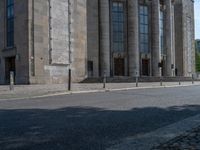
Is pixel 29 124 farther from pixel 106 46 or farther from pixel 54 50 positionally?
pixel 106 46

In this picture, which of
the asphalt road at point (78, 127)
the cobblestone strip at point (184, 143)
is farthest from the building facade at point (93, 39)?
the cobblestone strip at point (184, 143)

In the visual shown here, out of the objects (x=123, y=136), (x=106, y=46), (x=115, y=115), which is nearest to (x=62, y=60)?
(x=106, y=46)

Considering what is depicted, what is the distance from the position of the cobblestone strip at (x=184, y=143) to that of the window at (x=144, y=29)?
2094 inches

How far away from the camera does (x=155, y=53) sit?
198 feet

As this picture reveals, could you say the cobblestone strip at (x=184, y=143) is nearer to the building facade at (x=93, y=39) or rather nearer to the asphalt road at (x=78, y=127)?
the asphalt road at (x=78, y=127)

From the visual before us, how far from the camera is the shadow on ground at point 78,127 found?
668 cm

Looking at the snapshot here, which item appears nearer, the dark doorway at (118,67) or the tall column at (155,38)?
the dark doorway at (118,67)

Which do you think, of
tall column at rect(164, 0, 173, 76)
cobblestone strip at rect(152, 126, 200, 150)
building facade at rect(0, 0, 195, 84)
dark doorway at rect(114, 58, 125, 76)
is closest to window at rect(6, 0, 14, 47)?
building facade at rect(0, 0, 195, 84)

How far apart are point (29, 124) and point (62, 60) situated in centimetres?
3407

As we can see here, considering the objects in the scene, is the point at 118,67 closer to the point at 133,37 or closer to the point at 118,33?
the point at 133,37

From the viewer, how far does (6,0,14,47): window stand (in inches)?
1604

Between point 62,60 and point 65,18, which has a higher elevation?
point 65,18

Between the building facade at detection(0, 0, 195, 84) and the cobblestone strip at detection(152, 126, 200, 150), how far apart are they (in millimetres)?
32132

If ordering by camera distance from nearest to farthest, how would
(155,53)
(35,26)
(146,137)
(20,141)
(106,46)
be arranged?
1. (20,141)
2. (146,137)
3. (35,26)
4. (106,46)
5. (155,53)
